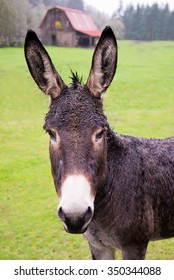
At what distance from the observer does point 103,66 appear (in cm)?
132

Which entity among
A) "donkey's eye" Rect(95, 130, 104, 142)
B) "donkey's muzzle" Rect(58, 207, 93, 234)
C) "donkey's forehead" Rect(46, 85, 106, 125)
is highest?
"donkey's forehead" Rect(46, 85, 106, 125)

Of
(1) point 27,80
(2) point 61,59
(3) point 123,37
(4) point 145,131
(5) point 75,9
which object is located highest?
(5) point 75,9

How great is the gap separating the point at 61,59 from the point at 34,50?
2267 millimetres

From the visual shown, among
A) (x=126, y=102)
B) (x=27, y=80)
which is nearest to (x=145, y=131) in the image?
(x=126, y=102)

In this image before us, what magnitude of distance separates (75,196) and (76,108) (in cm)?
35

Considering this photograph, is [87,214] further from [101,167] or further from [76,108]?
[76,108]

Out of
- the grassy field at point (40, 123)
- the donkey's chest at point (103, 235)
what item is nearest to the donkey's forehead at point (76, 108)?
the donkey's chest at point (103, 235)

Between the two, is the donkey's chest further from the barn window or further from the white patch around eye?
the barn window

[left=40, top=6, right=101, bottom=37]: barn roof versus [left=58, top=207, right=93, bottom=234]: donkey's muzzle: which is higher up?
[left=40, top=6, right=101, bottom=37]: barn roof

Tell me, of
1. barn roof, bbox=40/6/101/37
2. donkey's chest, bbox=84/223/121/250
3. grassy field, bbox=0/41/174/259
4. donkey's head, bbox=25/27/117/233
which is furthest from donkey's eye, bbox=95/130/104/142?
barn roof, bbox=40/6/101/37

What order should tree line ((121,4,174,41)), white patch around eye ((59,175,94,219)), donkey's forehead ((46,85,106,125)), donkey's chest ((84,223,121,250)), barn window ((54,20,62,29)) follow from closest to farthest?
white patch around eye ((59,175,94,219)) < donkey's forehead ((46,85,106,125)) < donkey's chest ((84,223,121,250)) < barn window ((54,20,62,29)) < tree line ((121,4,174,41))

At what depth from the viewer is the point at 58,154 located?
1.23 meters

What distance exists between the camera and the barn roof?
333 centimetres

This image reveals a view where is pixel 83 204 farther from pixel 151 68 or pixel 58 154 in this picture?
pixel 151 68
